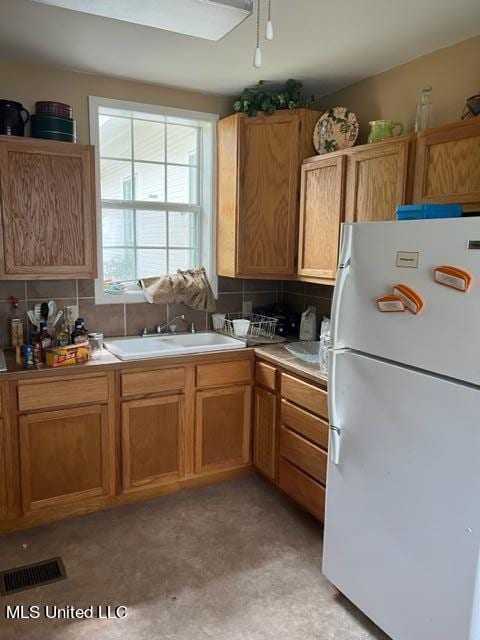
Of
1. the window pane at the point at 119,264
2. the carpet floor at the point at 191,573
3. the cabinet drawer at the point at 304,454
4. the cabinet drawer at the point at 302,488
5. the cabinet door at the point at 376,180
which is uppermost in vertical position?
the cabinet door at the point at 376,180

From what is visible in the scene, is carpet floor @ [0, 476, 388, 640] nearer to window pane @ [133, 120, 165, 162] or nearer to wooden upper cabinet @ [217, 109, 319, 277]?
wooden upper cabinet @ [217, 109, 319, 277]

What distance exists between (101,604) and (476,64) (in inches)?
115

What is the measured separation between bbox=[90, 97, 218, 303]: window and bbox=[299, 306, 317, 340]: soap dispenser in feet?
2.27

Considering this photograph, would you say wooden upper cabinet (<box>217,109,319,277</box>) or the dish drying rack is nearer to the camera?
wooden upper cabinet (<box>217,109,319,277</box>)

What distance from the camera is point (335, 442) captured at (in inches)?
76.5

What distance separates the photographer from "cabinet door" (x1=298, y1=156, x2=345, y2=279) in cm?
269

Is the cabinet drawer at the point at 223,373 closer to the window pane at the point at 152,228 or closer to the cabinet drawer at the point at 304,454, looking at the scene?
the cabinet drawer at the point at 304,454

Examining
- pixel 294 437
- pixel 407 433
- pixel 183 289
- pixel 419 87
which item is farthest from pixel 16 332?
pixel 419 87

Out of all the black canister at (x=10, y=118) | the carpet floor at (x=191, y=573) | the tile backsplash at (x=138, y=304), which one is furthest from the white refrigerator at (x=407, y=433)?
the black canister at (x=10, y=118)

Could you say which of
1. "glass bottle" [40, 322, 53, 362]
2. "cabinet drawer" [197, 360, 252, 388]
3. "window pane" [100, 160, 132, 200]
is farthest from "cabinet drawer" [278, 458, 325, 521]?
"window pane" [100, 160, 132, 200]

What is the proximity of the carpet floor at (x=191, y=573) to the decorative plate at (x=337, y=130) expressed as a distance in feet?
6.95

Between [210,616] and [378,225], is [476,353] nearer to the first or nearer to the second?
[378,225]

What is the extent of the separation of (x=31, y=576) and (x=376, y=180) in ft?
8.17

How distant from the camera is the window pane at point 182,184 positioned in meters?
3.33
